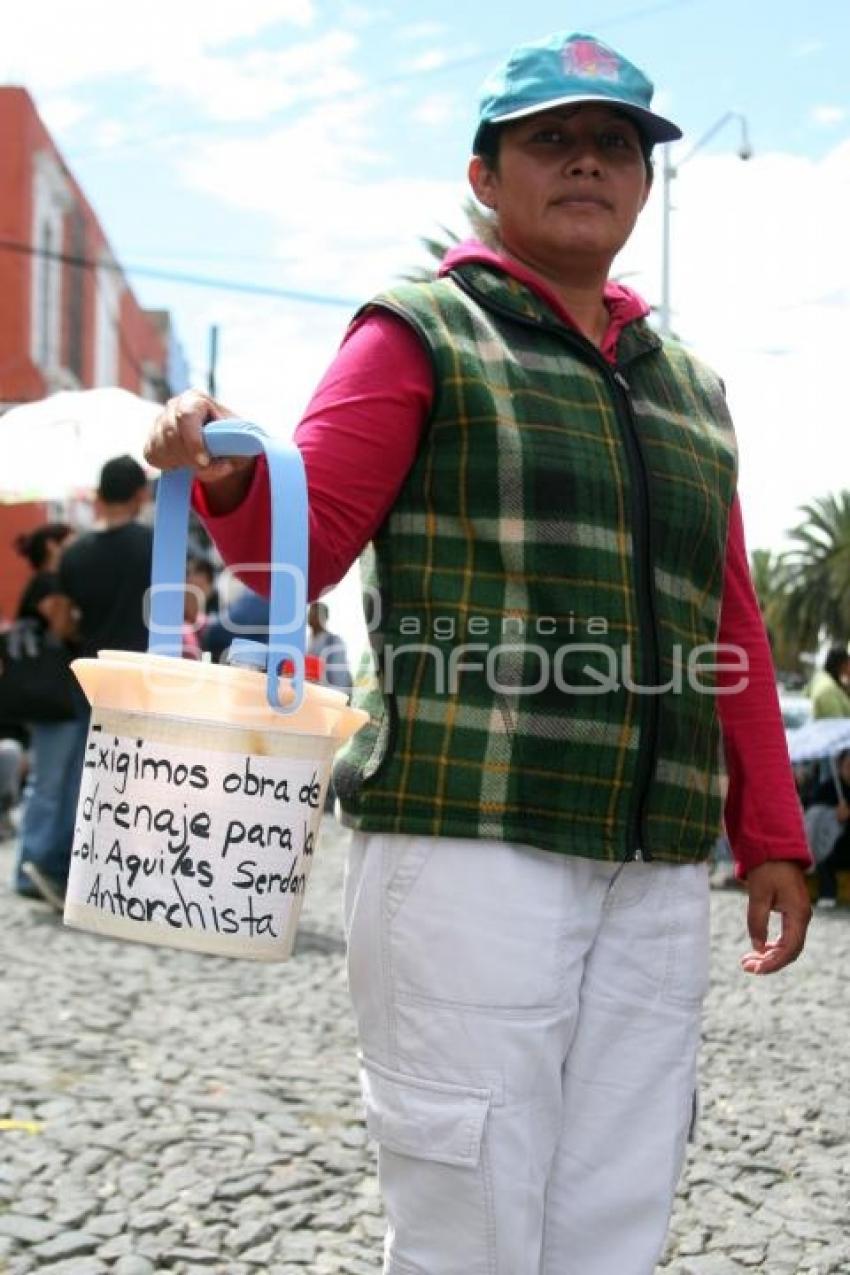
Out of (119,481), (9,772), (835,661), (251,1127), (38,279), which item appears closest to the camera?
(251,1127)

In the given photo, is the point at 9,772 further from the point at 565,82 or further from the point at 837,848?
the point at 565,82

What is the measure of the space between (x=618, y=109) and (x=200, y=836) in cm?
Answer: 104

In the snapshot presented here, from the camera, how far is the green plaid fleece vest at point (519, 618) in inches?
76.0

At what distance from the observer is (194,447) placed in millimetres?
1789

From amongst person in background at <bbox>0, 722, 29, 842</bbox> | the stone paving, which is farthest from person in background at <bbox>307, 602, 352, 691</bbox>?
the stone paving

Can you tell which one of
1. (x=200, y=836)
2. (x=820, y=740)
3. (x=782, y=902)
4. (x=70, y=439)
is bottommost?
(x=820, y=740)

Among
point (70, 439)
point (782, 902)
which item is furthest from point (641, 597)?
point (70, 439)

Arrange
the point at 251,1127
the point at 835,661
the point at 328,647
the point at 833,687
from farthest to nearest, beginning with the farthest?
the point at 328,647, the point at 835,661, the point at 833,687, the point at 251,1127

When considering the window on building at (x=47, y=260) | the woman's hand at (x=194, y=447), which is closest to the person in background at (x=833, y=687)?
the woman's hand at (x=194, y=447)

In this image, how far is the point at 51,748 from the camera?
7430mm

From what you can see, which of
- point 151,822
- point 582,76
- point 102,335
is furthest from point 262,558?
point 102,335

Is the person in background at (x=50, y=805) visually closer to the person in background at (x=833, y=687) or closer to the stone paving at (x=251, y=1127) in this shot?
the stone paving at (x=251, y=1127)

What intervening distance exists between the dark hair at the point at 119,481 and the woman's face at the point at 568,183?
16.1 ft

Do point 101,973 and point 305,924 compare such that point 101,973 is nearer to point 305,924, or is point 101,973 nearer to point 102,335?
point 305,924
